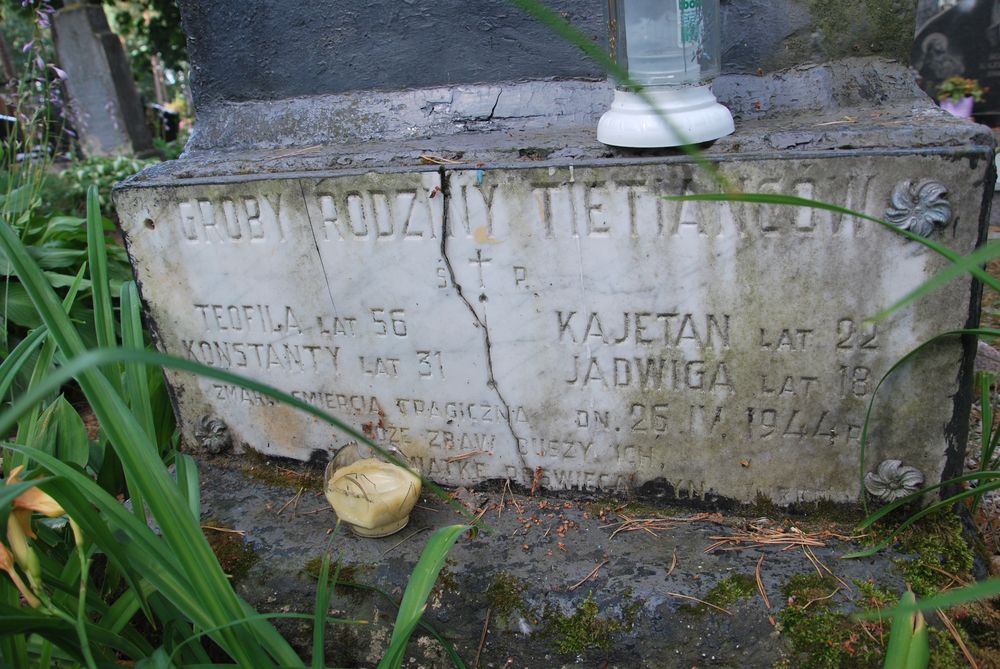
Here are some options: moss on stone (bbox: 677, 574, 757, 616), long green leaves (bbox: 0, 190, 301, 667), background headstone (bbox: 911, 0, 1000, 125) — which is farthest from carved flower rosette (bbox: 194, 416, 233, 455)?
background headstone (bbox: 911, 0, 1000, 125)

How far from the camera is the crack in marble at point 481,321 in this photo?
67.2 inches

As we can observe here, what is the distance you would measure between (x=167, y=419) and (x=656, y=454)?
4.96 feet

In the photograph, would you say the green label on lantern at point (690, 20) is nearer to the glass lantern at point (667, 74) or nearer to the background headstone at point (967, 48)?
the glass lantern at point (667, 74)

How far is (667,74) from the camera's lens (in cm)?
→ 159

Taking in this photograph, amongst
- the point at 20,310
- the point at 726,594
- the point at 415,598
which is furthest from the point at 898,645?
the point at 20,310

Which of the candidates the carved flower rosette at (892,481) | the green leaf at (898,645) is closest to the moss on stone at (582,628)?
the green leaf at (898,645)

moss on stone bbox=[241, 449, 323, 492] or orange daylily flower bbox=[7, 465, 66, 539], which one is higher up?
orange daylily flower bbox=[7, 465, 66, 539]

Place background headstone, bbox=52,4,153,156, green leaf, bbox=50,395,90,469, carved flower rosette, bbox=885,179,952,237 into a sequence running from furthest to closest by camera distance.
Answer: background headstone, bbox=52,4,153,156 → green leaf, bbox=50,395,90,469 → carved flower rosette, bbox=885,179,952,237

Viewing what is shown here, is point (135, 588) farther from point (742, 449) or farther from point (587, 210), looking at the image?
point (742, 449)

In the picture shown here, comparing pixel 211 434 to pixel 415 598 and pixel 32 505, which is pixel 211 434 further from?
pixel 415 598

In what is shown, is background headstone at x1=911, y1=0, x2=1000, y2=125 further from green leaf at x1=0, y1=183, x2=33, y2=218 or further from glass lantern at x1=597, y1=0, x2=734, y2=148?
green leaf at x1=0, y1=183, x2=33, y2=218

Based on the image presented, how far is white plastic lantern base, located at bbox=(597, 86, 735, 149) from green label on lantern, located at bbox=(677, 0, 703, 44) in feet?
0.33

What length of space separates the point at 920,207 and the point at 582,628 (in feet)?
3.49

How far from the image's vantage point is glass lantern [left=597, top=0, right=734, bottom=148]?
61.2 inches
